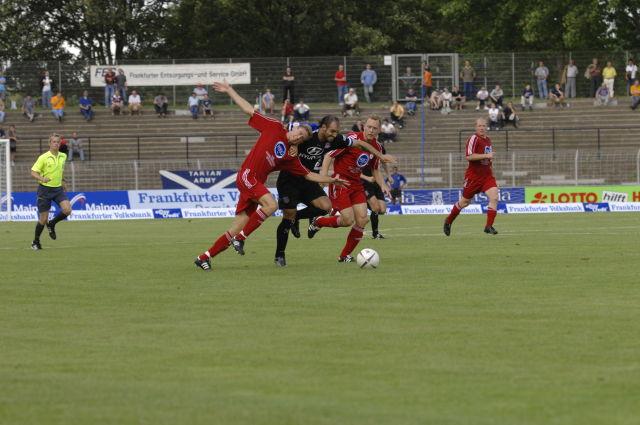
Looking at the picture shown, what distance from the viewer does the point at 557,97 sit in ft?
158

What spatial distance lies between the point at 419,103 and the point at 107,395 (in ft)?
139

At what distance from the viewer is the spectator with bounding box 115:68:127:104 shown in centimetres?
4882

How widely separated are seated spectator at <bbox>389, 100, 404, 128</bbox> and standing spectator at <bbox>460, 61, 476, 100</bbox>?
3.65 metres

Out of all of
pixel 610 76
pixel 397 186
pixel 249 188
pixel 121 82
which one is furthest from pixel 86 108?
pixel 249 188

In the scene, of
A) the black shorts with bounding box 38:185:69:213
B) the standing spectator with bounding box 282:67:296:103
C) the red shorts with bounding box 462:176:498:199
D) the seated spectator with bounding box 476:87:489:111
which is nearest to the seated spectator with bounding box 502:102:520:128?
the seated spectator with bounding box 476:87:489:111

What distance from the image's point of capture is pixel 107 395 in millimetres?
7344

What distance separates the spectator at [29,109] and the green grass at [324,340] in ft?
104

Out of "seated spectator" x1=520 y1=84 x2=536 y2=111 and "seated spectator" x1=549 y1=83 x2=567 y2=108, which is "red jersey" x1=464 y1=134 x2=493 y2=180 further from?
"seated spectator" x1=549 y1=83 x2=567 y2=108

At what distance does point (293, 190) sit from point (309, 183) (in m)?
0.33

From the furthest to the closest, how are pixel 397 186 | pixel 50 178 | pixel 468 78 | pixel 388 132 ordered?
1. pixel 468 78
2. pixel 388 132
3. pixel 397 186
4. pixel 50 178

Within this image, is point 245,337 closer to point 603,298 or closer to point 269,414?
point 269,414

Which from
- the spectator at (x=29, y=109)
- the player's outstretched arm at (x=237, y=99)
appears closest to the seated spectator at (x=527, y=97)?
the spectator at (x=29, y=109)

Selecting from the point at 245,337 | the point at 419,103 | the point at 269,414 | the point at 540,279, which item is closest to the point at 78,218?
the point at 419,103

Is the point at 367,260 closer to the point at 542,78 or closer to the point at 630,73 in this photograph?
the point at 542,78
